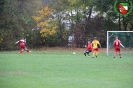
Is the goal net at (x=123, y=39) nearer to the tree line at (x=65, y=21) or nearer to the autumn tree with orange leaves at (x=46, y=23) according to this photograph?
the tree line at (x=65, y=21)

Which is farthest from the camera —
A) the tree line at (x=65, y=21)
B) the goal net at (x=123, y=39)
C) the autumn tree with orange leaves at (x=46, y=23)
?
the autumn tree with orange leaves at (x=46, y=23)

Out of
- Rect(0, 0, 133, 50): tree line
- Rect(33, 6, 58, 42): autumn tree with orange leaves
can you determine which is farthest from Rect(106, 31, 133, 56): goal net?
Rect(33, 6, 58, 42): autumn tree with orange leaves

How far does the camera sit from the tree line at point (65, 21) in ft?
168

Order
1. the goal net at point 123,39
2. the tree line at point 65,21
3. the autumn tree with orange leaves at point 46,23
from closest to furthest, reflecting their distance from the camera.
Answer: the goal net at point 123,39
the tree line at point 65,21
the autumn tree with orange leaves at point 46,23

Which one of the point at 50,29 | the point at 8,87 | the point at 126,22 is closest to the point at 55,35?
the point at 50,29

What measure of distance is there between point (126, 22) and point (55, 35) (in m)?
9.05

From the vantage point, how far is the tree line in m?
51.3

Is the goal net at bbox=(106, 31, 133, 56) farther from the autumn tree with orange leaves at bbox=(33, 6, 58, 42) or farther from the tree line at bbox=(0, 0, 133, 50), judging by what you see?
the autumn tree with orange leaves at bbox=(33, 6, 58, 42)

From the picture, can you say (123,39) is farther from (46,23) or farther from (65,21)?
(65,21)

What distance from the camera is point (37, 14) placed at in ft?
175

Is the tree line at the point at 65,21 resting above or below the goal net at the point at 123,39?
above

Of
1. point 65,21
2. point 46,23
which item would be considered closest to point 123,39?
point 46,23

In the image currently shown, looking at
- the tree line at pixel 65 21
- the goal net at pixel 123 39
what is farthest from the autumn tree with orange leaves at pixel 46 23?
the goal net at pixel 123 39

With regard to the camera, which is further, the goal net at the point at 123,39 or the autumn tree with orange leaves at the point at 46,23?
the autumn tree with orange leaves at the point at 46,23
